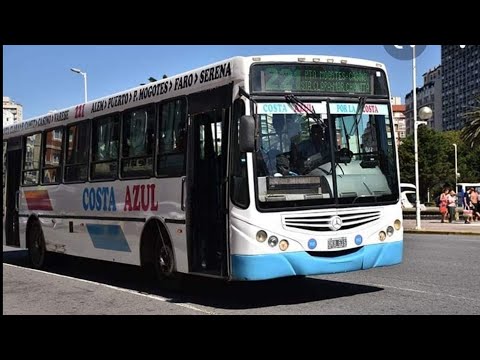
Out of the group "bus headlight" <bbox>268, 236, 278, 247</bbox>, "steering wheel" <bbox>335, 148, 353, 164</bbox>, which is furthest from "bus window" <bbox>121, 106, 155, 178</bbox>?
"steering wheel" <bbox>335, 148, 353, 164</bbox>

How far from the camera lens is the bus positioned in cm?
822

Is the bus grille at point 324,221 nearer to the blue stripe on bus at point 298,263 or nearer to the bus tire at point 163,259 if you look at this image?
the blue stripe on bus at point 298,263

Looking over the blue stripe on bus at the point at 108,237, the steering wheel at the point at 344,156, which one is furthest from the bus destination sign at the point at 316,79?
the blue stripe on bus at the point at 108,237

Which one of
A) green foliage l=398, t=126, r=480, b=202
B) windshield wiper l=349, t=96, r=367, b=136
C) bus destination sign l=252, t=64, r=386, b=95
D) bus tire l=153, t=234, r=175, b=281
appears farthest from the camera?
green foliage l=398, t=126, r=480, b=202

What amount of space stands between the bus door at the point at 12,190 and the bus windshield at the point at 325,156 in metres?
8.34

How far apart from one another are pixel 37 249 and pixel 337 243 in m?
7.86

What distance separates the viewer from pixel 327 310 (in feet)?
27.0

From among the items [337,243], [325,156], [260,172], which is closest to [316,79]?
[325,156]

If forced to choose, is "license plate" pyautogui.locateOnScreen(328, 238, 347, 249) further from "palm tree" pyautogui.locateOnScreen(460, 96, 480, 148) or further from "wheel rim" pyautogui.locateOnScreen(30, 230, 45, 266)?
"palm tree" pyautogui.locateOnScreen(460, 96, 480, 148)

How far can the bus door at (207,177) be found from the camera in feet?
28.5

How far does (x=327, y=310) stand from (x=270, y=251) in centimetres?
103

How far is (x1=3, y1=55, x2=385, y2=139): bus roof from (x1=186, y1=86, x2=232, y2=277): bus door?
0.62ft

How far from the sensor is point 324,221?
840 cm

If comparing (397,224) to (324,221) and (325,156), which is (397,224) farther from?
(325,156)
